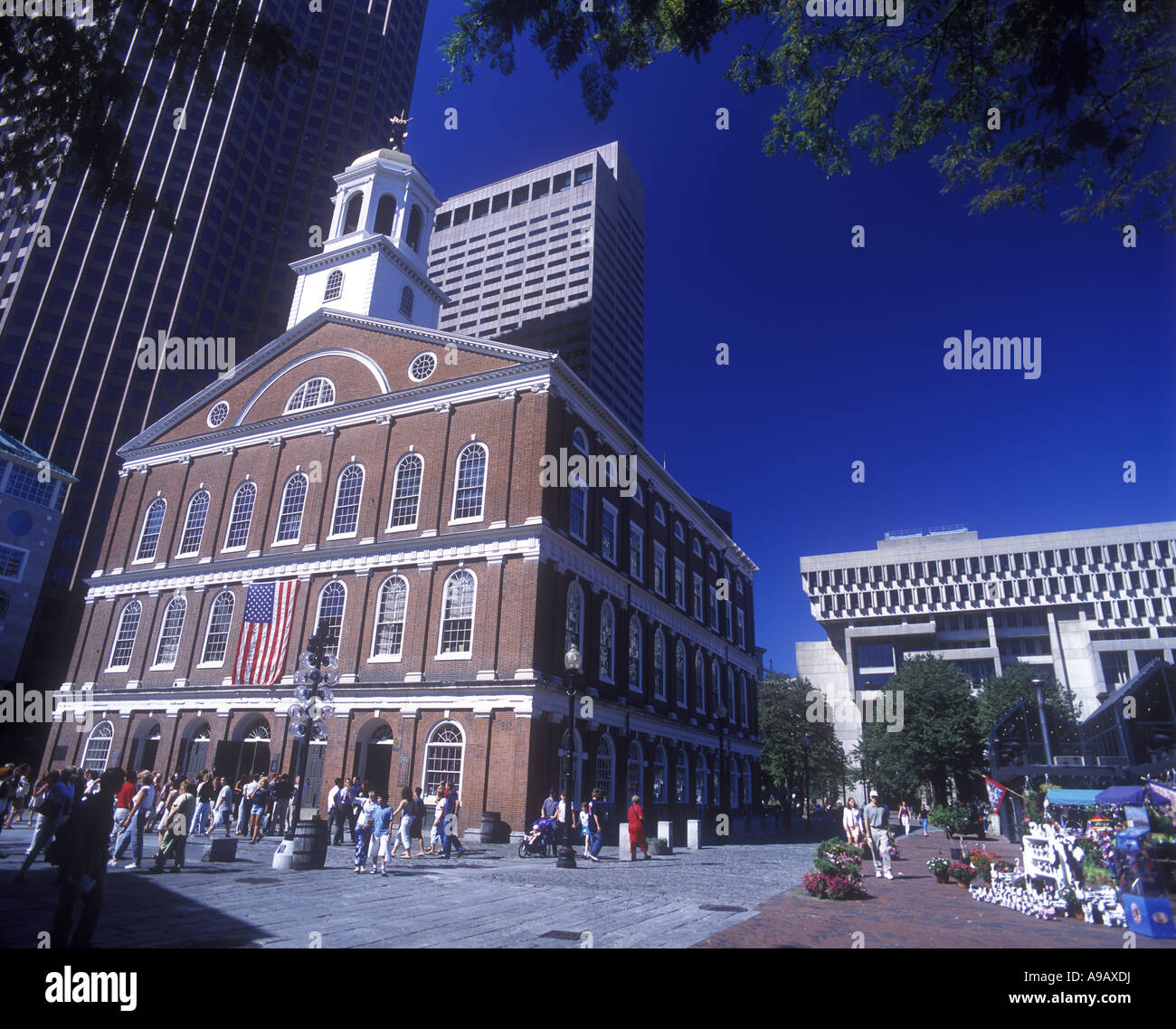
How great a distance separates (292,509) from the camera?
33906 millimetres

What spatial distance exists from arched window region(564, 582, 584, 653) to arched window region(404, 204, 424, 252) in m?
24.9

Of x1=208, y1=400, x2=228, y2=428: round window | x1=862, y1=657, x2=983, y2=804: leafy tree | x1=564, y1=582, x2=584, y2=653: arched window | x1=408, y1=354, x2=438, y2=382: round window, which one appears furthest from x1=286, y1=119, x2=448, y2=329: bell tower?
x1=862, y1=657, x2=983, y2=804: leafy tree

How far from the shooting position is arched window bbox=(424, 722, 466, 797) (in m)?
26.3

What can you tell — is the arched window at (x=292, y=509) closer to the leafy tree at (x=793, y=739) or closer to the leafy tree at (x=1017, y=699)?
the leafy tree at (x=793, y=739)

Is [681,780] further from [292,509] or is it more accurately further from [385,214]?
[385,214]

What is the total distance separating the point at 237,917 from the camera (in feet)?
34.8

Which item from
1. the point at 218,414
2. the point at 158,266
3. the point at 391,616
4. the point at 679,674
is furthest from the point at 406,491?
the point at 158,266

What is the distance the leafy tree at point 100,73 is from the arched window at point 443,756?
67.3ft

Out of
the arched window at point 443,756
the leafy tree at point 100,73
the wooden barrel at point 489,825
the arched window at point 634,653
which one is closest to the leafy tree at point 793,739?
the arched window at point 634,653

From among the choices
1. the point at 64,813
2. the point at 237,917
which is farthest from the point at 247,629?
the point at 237,917

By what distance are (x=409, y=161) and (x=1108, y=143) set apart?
41.4m

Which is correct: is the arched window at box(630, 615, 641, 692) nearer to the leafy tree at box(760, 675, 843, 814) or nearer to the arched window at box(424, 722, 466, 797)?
the arched window at box(424, 722, 466, 797)
